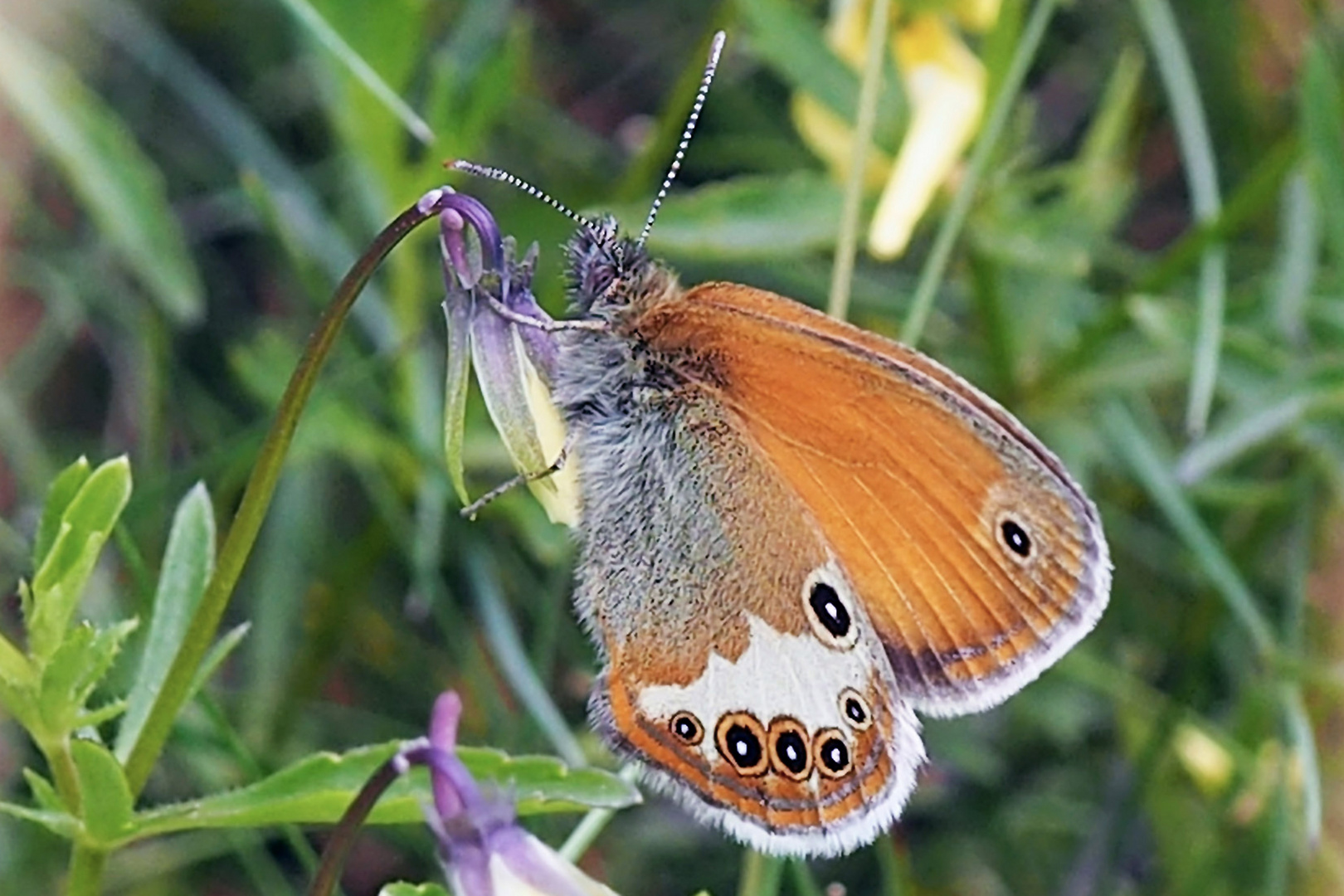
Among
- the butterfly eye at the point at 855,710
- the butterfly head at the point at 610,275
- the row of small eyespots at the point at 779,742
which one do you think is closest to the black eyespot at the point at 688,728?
the row of small eyespots at the point at 779,742

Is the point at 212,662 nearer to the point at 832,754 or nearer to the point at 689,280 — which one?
the point at 832,754

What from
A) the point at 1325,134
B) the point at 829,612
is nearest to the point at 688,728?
the point at 829,612

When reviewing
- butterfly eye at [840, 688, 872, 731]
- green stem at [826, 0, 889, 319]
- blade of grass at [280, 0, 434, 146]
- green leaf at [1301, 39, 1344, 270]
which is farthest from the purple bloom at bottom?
green leaf at [1301, 39, 1344, 270]

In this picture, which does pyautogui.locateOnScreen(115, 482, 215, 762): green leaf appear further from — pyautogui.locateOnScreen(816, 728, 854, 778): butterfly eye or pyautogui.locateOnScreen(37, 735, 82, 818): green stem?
pyautogui.locateOnScreen(816, 728, 854, 778): butterfly eye

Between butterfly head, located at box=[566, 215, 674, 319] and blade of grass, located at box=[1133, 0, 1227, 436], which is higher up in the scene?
blade of grass, located at box=[1133, 0, 1227, 436]

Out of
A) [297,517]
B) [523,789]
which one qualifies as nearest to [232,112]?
[297,517]

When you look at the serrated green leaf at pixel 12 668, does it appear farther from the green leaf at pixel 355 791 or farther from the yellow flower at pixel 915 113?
the yellow flower at pixel 915 113
